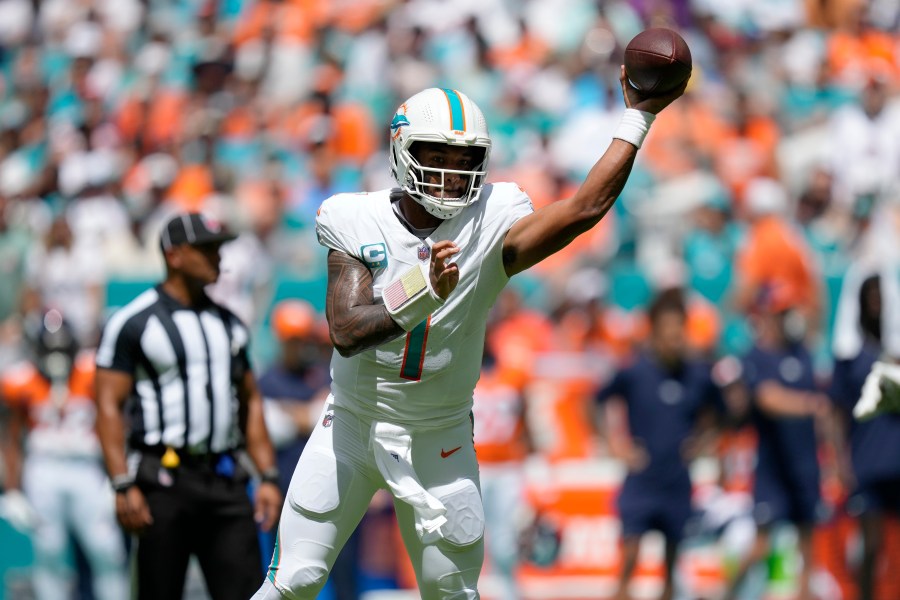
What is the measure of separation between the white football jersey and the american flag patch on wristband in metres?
0.26

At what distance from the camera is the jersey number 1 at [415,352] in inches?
166

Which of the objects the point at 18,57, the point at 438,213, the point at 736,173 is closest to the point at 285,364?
the point at 438,213

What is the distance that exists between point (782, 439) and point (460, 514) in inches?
173

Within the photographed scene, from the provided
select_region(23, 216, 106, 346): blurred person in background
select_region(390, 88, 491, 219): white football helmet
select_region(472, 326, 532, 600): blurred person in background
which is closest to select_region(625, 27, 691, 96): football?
select_region(390, 88, 491, 219): white football helmet

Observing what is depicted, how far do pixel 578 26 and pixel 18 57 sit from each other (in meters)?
6.08

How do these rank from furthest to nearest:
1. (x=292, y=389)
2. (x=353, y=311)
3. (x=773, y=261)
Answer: (x=773, y=261) → (x=292, y=389) → (x=353, y=311)

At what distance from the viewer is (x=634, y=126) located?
154 inches

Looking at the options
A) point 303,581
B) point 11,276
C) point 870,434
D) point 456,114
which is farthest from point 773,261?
point 303,581

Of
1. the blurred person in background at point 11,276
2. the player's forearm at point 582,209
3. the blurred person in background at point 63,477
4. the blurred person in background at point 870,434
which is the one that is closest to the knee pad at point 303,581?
the player's forearm at point 582,209

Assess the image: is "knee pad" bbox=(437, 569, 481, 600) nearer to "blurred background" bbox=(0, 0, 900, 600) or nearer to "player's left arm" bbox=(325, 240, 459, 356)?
"player's left arm" bbox=(325, 240, 459, 356)

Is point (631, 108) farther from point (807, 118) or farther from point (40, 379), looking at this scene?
point (807, 118)

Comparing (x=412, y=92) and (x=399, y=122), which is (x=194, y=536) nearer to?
(x=399, y=122)

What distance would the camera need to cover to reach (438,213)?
4156 millimetres

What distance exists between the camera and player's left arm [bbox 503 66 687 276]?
3.90 m
